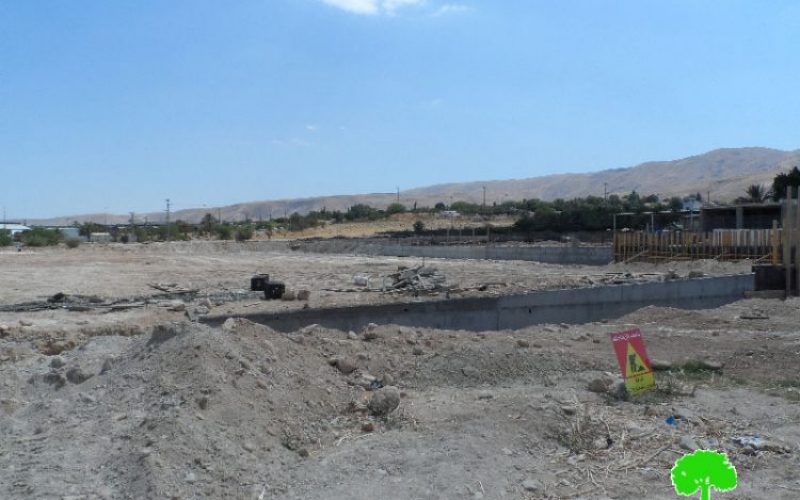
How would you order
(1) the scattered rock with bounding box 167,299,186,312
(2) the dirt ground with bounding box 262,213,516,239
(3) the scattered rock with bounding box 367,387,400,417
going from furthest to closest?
1. (2) the dirt ground with bounding box 262,213,516,239
2. (1) the scattered rock with bounding box 167,299,186,312
3. (3) the scattered rock with bounding box 367,387,400,417

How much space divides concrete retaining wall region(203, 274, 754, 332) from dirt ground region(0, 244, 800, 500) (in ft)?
9.39

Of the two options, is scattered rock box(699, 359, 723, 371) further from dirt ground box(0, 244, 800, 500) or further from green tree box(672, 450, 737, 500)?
green tree box(672, 450, 737, 500)

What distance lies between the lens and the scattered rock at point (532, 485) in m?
5.88

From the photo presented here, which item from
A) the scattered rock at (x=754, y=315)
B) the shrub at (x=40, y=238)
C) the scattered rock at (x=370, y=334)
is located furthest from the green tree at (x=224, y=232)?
the scattered rock at (x=370, y=334)

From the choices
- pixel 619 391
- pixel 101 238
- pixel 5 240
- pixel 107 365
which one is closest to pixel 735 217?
pixel 619 391

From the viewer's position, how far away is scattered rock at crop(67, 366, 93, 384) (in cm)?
747

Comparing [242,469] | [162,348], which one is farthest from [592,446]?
[162,348]

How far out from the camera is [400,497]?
5664 mm

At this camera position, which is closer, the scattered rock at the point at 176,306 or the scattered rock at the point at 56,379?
the scattered rock at the point at 56,379

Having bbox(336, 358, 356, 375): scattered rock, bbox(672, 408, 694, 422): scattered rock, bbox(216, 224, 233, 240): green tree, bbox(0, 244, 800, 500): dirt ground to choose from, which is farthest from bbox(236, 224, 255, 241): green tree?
bbox(672, 408, 694, 422): scattered rock

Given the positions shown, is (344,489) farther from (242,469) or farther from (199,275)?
(199,275)

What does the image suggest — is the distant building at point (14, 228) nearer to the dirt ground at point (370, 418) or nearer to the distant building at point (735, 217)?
the distant building at point (735, 217)

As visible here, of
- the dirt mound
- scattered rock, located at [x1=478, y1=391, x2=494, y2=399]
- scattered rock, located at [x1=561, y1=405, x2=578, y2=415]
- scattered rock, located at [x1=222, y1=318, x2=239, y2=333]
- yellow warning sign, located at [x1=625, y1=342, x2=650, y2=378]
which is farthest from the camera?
scattered rock, located at [x1=222, y1=318, x2=239, y2=333]

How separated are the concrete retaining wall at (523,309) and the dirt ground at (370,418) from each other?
2.86 meters
